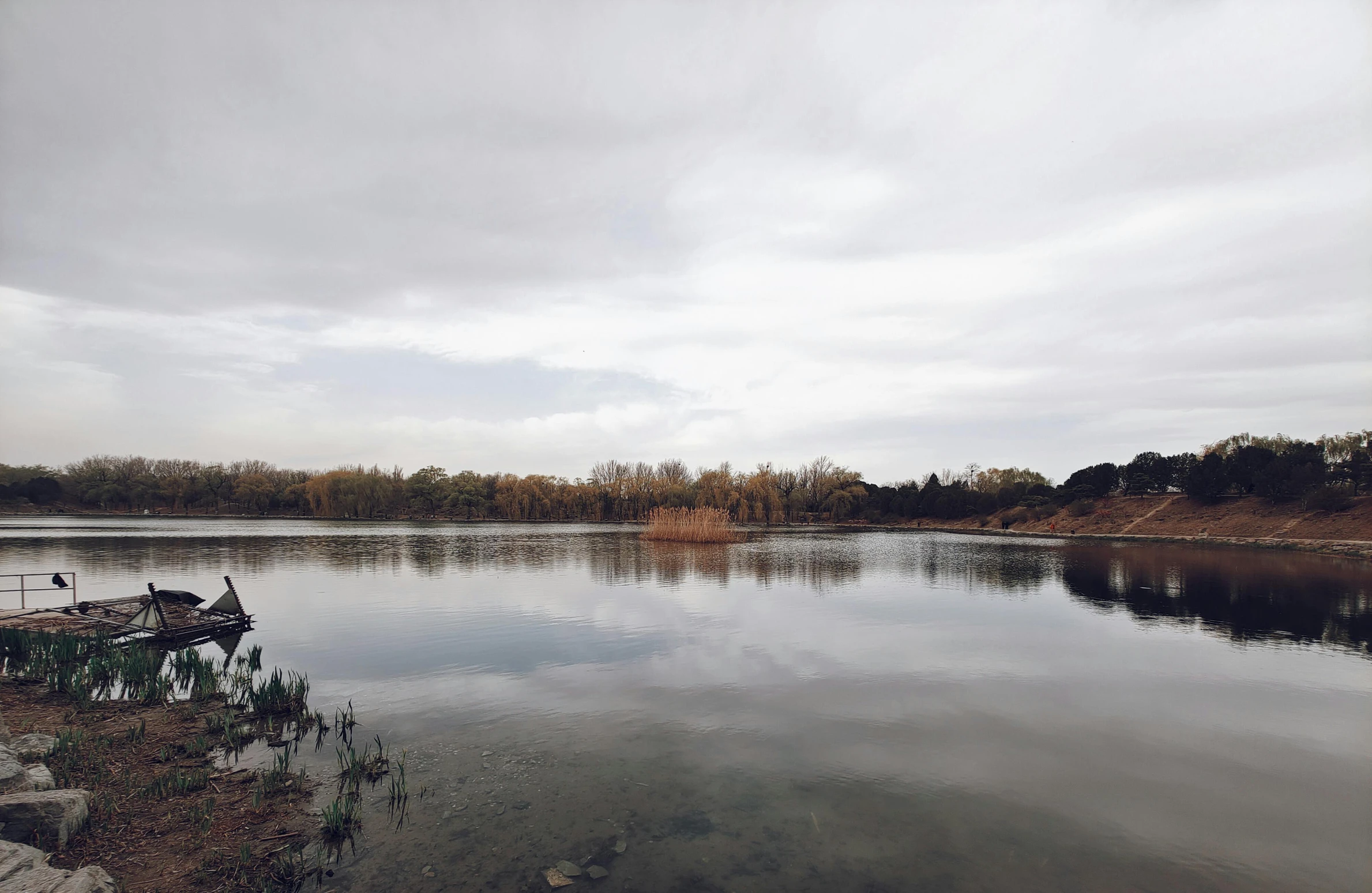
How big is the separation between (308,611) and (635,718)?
483 inches

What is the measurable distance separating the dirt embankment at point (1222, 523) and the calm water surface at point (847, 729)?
2401 cm

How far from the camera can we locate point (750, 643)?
531 inches

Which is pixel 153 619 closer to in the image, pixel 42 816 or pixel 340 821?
pixel 42 816

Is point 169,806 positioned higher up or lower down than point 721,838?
higher up

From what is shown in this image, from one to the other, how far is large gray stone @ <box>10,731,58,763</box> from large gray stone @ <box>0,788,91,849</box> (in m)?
1.71

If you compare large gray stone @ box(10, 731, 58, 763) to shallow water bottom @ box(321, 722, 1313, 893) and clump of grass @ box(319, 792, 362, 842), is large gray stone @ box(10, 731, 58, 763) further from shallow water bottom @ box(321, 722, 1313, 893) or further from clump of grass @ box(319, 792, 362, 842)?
shallow water bottom @ box(321, 722, 1313, 893)

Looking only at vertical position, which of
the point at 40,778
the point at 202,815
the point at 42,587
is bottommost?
the point at 202,815

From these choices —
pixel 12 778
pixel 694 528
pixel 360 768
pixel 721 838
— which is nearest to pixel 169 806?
pixel 12 778

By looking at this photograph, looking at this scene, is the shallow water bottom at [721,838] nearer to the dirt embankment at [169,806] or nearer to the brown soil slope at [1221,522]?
the dirt embankment at [169,806]

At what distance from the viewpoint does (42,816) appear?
4805mm

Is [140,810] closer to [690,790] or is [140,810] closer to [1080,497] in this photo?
[690,790]

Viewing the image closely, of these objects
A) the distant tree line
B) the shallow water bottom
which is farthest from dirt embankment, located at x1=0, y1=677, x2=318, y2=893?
the distant tree line

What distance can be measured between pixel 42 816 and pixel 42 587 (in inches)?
813

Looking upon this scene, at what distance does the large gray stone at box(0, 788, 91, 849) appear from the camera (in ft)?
15.3
